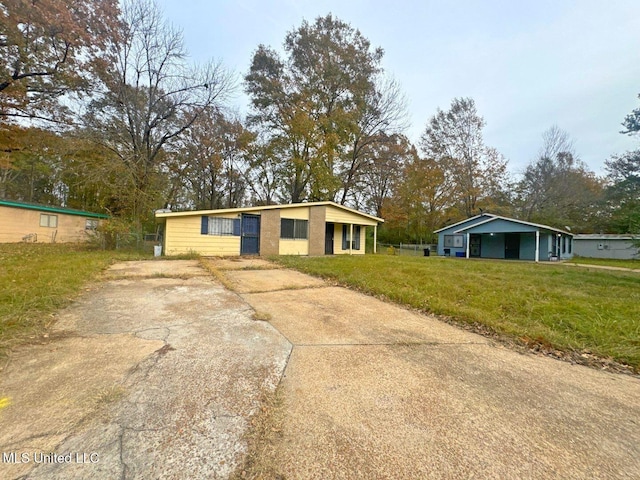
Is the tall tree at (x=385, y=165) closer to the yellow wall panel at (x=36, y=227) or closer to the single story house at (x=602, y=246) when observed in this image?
the single story house at (x=602, y=246)

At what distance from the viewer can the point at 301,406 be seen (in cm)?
188

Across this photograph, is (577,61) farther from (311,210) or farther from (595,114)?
(311,210)

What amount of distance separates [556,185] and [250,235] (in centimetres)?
2838

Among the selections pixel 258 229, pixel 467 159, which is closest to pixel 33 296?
pixel 258 229

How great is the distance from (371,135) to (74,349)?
72.7 ft

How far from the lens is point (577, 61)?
10711mm

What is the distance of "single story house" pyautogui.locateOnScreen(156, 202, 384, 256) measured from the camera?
11674mm

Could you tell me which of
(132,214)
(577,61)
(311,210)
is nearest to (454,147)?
(577,61)

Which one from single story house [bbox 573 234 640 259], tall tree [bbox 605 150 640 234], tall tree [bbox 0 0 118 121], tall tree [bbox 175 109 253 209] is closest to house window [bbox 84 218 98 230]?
tall tree [bbox 175 109 253 209]

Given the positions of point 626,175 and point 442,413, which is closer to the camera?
point 442,413

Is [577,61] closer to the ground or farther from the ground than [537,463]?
farther from the ground

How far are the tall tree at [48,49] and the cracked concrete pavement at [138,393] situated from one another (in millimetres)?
13165

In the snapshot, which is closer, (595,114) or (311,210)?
(311,210)

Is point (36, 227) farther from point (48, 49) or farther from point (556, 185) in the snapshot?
point (556, 185)
